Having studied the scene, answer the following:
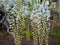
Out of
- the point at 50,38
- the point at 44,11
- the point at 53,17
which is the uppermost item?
the point at 44,11

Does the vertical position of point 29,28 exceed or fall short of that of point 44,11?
it falls short

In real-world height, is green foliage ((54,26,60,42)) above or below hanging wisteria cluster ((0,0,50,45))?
below

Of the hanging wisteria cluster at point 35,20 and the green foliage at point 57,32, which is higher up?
the hanging wisteria cluster at point 35,20

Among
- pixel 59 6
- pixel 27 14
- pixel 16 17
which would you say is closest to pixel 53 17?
pixel 59 6

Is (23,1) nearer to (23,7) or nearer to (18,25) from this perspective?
(23,7)

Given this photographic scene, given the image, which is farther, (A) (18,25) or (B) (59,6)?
(B) (59,6)

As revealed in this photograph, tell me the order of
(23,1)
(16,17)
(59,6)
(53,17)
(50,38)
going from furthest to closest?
(59,6) < (53,17) < (50,38) < (23,1) < (16,17)

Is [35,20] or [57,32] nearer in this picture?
[35,20]

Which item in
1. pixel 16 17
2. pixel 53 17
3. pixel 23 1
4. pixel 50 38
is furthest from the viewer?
pixel 53 17

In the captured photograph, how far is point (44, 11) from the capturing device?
339 centimetres

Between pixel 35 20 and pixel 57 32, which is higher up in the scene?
pixel 35 20

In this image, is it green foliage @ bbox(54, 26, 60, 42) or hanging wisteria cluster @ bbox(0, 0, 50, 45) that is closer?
hanging wisteria cluster @ bbox(0, 0, 50, 45)

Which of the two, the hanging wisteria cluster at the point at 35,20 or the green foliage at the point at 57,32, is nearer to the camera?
the hanging wisteria cluster at the point at 35,20

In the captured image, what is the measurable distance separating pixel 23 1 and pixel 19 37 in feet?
2.37
